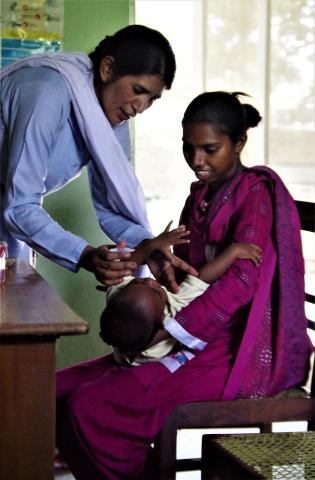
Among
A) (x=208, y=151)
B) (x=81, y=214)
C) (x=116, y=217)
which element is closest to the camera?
(x=208, y=151)

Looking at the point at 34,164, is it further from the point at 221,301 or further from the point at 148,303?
the point at 221,301

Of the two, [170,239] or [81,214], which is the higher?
[170,239]

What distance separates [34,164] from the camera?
5.71 ft

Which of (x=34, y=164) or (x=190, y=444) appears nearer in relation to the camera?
(x=34, y=164)

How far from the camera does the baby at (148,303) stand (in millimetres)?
1607

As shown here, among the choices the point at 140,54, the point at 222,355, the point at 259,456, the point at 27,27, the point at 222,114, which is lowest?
the point at 259,456

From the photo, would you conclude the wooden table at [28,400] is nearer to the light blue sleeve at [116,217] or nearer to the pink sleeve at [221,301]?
the pink sleeve at [221,301]

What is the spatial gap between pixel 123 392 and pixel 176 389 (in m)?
0.12

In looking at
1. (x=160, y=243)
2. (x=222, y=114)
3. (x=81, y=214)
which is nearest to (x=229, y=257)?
(x=160, y=243)

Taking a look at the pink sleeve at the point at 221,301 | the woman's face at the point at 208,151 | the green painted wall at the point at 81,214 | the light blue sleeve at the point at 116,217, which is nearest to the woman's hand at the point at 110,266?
the pink sleeve at the point at 221,301

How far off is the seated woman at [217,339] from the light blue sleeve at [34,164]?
1.01 feet

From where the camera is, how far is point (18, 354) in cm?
121

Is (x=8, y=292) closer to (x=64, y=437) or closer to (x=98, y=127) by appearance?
(x=64, y=437)

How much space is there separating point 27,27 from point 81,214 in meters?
0.75
